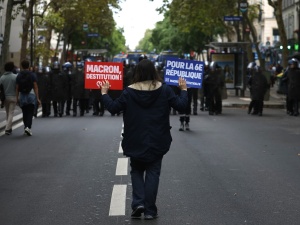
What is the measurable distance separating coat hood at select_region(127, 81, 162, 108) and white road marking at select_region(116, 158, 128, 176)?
3.95 meters

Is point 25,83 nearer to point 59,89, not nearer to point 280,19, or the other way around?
point 59,89

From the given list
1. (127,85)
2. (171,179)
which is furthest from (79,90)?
(171,179)

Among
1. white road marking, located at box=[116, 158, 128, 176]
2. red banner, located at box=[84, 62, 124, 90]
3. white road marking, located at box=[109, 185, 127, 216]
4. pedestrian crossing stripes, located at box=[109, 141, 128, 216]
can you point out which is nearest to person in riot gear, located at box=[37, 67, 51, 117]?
white road marking, located at box=[116, 158, 128, 176]

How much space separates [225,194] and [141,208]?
2.07 metres

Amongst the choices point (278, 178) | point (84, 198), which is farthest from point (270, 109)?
point (84, 198)

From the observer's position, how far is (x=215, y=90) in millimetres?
31125

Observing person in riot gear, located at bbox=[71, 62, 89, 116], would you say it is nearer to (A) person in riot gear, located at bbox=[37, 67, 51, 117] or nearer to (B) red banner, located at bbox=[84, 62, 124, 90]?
(A) person in riot gear, located at bbox=[37, 67, 51, 117]

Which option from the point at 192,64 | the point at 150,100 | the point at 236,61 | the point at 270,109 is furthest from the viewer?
the point at 236,61

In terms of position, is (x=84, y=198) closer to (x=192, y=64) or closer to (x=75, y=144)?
(x=192, y=64)

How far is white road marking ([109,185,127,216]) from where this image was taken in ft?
31.2

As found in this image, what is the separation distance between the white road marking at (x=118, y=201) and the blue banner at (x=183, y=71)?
3.53m

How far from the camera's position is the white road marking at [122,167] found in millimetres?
12922

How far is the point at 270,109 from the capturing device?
35281 mm

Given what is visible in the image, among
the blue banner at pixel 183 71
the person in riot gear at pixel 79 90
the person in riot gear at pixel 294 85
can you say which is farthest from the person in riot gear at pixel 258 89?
the blue banner at pixel 183 71
